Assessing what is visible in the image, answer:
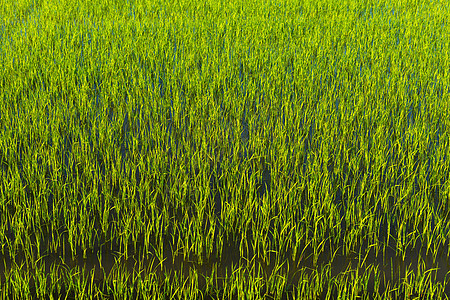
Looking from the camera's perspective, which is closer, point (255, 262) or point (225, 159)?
point (255, 262)

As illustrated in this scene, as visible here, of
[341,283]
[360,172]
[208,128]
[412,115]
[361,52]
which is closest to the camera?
[341,283]

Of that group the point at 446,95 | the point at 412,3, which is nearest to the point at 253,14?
the point at 412,3

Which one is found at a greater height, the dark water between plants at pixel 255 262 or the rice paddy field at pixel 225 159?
the rice paddy field at pixel 225 159

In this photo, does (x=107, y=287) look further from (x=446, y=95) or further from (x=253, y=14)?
(x=253, y=14)

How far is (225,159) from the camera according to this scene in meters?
2.89

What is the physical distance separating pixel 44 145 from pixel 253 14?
11.7ft

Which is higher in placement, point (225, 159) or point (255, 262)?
point (225, 159)

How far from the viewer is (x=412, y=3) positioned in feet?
20.1

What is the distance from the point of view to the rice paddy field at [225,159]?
81.6 inches

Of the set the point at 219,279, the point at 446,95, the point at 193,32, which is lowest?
the point at 219,279

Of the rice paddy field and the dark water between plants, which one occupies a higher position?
the rice paddy field

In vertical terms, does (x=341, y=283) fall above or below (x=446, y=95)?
below

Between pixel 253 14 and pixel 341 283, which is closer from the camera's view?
pixel 341 283

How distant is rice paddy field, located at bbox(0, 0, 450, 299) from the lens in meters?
2.07
